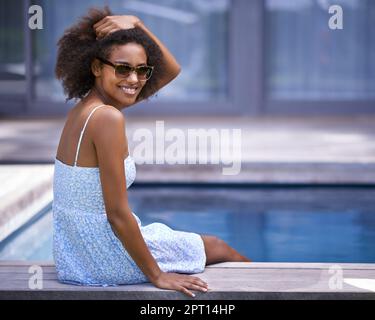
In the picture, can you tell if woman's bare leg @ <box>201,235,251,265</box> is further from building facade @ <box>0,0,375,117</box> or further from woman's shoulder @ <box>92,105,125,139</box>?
building facade @ <box>0,0,375,117</box>

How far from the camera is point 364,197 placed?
6980 millimetres

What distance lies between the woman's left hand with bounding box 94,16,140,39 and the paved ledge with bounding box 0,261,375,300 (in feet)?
3.08

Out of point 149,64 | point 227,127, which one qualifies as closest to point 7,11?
point 227,127

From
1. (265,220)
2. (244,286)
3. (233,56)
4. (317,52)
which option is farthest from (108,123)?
(317,52)

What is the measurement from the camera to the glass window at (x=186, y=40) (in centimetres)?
1163

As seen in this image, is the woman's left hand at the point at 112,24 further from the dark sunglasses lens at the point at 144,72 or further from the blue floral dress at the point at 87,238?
the blue floral dress at the point at 87,238

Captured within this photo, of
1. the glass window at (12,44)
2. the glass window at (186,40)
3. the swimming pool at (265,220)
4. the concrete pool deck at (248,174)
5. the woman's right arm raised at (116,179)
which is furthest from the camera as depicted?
the glass window at (186,40)

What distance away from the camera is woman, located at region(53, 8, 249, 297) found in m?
3.20

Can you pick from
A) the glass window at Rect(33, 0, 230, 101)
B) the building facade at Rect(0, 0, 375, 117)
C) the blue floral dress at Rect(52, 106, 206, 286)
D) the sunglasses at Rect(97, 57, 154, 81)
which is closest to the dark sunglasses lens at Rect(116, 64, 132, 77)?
the sunglasses at Rect(97, 57, 154, 81)

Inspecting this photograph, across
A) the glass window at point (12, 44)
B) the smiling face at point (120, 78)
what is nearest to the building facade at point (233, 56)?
the glass window at point (12, 44)

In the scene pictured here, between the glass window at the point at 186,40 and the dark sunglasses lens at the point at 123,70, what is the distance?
827 cm

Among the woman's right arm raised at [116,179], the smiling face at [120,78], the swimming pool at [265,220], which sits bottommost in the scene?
the swimming pool at [265,220]

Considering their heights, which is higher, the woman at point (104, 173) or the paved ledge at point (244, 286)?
the woman at point (104, 173)
